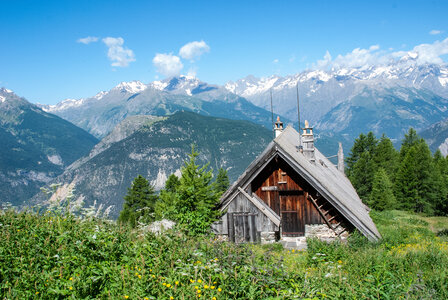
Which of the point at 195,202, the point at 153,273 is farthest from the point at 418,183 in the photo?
the point at 153,273

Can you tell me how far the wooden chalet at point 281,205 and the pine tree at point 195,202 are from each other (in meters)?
1.20

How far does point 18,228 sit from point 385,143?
6856 centimetres

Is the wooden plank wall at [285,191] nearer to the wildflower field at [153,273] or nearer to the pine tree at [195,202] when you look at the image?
the pine tree at [195,202]

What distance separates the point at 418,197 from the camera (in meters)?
51.2

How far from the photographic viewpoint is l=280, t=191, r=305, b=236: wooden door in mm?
14570

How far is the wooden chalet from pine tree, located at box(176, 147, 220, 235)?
1.20 metres

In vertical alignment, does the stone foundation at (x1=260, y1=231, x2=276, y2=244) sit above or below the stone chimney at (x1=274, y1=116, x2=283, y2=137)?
below

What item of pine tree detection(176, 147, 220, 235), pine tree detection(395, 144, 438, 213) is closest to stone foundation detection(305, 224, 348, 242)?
pine tree detection(176, 147, 220, 235)

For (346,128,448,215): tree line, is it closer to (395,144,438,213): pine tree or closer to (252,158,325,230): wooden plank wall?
(395,144,438,213): pine tree

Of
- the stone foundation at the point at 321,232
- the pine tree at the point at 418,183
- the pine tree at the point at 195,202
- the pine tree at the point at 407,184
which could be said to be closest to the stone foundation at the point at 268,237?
the stone foundation at the point at 321,232

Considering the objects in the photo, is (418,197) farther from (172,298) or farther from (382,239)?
(172,298)

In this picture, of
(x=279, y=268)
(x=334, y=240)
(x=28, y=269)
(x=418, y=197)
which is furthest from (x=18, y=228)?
(x=418, y=197)

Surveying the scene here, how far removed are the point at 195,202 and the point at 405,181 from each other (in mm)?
51987

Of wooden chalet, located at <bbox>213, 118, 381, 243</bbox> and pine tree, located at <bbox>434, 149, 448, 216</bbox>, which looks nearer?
wooden chalet, located at <bbox>213, 118, 381, 243</bbox>
